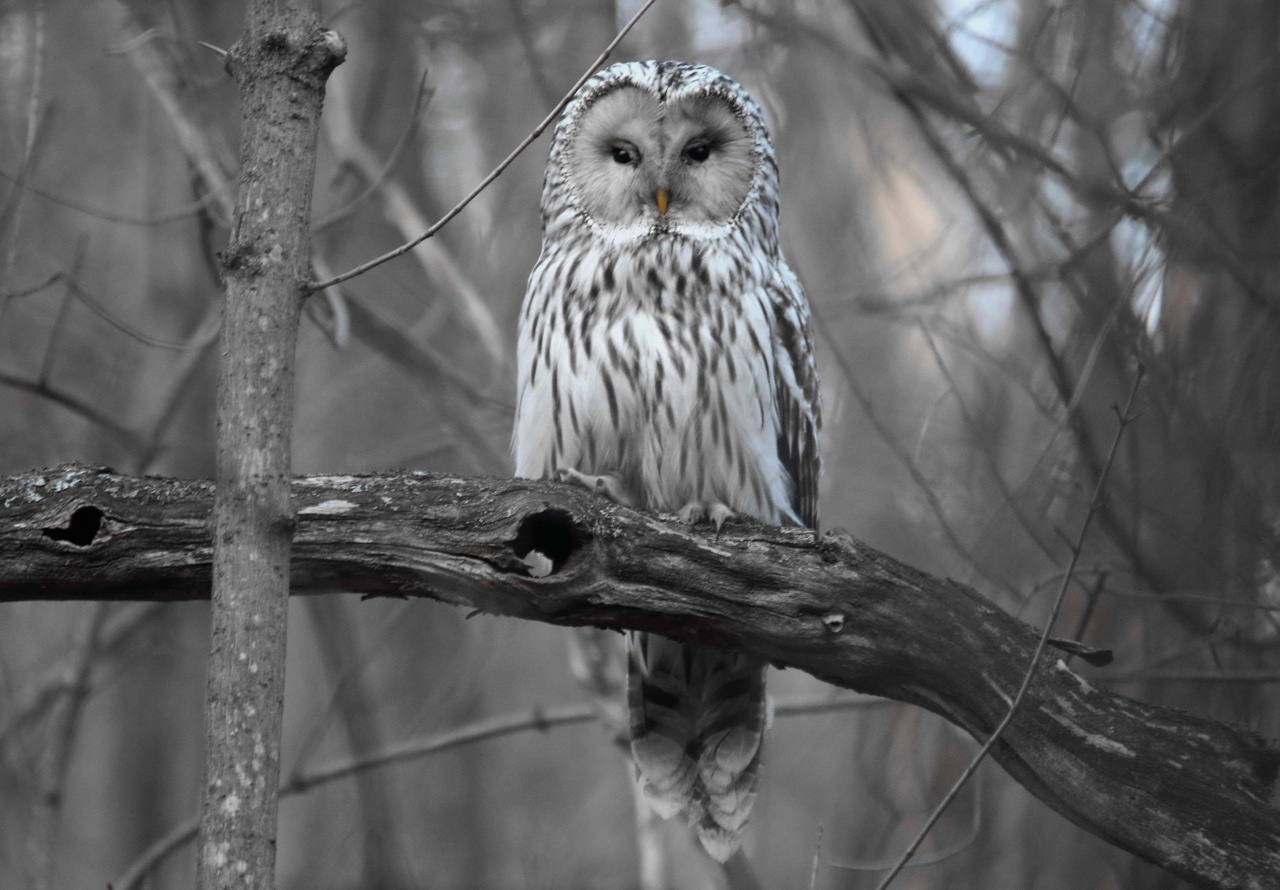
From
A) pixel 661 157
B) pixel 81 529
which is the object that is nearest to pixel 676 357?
pixel 661 157

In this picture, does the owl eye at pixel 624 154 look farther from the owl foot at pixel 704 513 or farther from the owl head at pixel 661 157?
the owl foot at pixel 704 513

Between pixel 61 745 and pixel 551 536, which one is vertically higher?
pixel 61 745

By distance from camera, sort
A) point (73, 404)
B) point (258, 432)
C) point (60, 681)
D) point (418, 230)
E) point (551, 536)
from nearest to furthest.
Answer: point (258, 432), point (551, 536), point (73, 404), point (60, 681), point (418, 230)

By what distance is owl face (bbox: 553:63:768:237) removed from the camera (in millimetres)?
4422

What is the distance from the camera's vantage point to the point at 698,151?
4562 mm

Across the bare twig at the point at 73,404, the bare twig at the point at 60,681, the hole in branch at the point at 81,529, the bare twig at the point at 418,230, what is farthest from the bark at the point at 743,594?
the bare twig at the point at 418,230

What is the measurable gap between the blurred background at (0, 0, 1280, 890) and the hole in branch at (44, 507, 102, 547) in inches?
35.1

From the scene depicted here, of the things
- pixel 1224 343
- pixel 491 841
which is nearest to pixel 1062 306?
pixel 1224 343

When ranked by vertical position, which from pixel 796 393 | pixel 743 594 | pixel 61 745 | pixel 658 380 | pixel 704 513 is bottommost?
pixel 743 594

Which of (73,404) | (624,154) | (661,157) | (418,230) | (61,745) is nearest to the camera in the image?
(661,157)

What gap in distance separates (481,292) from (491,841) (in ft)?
13.3

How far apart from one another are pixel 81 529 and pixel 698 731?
2.27 meters

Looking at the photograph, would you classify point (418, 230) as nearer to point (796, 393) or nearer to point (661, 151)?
point (661, 151)

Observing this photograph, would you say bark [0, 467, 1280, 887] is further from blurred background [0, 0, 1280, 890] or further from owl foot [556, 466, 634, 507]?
owl foot [556, 466, 634, 507]
